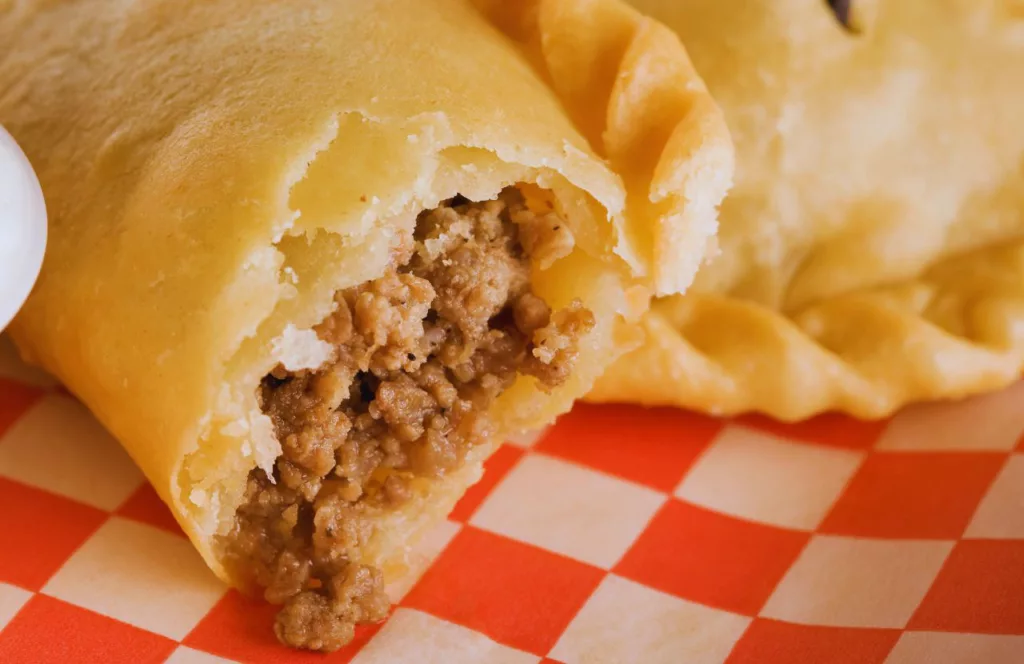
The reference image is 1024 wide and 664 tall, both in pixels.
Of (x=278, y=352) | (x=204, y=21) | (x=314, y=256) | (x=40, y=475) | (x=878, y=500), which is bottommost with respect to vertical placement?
(x=40, y=475)

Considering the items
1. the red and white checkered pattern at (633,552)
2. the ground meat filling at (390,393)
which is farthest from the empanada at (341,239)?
the red and white checkered pattern at (633,552)

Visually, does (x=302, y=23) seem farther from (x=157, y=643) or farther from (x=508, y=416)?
(x=157, y=643)

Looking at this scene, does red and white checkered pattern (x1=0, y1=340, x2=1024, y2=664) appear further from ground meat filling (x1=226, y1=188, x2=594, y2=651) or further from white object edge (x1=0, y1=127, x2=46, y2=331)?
white object edge (x1=0, y1=127, x2=46, y2=331)

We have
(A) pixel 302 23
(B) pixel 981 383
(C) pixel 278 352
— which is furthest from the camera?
(B) pixel 981 383

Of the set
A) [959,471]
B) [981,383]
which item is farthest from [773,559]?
[981,383]

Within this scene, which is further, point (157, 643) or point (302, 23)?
point (302, 23)

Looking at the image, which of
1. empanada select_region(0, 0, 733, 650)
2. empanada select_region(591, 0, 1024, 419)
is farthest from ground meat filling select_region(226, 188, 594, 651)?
empanada select_region(591, 0, 1024, 419)

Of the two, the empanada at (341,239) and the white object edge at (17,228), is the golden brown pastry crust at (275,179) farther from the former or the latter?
the white object edge at (17,228)

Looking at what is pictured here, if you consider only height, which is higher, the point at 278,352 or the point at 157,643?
the point at 278,352
